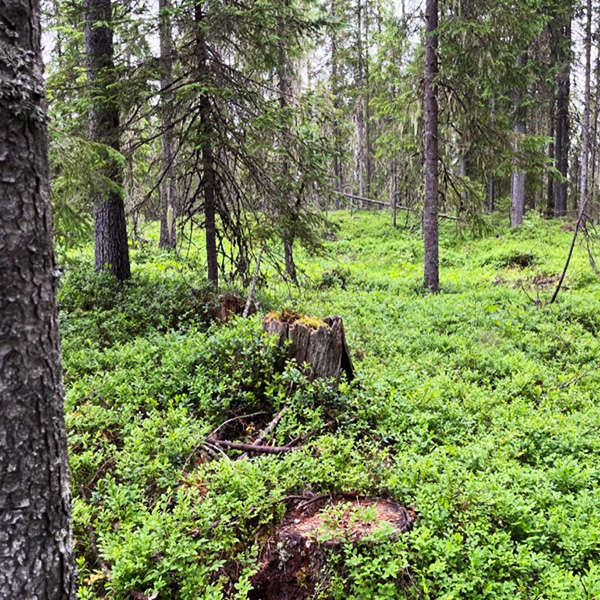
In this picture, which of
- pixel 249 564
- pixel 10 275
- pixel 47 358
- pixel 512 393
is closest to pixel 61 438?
pixel 47 358

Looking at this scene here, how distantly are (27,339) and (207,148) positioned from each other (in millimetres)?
7074

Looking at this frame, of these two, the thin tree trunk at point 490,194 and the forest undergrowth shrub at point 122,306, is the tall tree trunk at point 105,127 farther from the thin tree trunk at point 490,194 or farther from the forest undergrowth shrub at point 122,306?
the thin tree trunk at point 490,194

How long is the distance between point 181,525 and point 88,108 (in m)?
7.09

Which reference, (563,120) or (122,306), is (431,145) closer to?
(122,306)

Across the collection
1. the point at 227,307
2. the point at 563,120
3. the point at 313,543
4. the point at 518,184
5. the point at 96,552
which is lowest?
the point at 96,552

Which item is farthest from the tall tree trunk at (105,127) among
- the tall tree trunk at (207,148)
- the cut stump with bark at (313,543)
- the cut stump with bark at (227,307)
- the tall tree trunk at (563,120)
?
the tall tree trunk at (563,120)

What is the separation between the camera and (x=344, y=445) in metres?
4.38

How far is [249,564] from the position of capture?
10.2 feet

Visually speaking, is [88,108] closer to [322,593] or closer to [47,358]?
[47,358]

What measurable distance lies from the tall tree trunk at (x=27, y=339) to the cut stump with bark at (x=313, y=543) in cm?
138

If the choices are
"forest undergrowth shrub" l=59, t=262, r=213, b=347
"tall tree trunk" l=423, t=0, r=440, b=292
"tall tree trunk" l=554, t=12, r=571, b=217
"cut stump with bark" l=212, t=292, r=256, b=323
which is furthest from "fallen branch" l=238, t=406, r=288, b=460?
"tall tree trunk" l=554, t=12, r=571, b=217

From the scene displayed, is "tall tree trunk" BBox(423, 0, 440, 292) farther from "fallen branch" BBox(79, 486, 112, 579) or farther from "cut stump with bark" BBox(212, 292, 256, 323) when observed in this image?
"fallen branch" BBox(79, 486, 112, 579)

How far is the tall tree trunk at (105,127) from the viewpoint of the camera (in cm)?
776

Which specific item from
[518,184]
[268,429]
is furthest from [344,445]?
[518,184]
